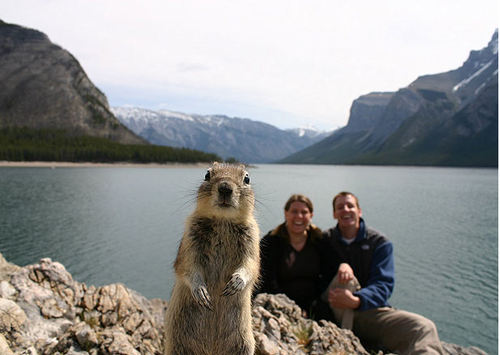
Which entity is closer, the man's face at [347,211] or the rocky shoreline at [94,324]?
the rocky shoreline at [94,324]

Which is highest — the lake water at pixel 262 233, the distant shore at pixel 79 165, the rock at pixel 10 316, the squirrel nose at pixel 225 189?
the distant shore at pixel 79 165

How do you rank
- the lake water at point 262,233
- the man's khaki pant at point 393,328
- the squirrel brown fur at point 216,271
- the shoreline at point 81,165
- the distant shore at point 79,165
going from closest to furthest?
1. the squirrel brown fur at point 216,271
2. the man's khaki pant at point 393,328
3. the lake water at point 262,233
4. the distant shore at point 79,165
5. the shoreline at point 81,165

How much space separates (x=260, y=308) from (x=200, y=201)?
11.8ft

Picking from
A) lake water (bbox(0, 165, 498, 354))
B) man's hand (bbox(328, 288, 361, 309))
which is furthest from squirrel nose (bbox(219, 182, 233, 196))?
man's hand (bbox(328, 288, 361, 309))

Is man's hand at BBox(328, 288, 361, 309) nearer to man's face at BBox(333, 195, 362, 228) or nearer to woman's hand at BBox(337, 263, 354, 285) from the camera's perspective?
woman's hand at BBox(337, 263, 354, 285)

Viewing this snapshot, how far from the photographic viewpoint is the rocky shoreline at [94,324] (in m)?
5.82

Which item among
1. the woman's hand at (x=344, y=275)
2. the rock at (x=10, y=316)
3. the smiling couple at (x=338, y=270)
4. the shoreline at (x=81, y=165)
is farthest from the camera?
the shoreline at (x=81, y=165)

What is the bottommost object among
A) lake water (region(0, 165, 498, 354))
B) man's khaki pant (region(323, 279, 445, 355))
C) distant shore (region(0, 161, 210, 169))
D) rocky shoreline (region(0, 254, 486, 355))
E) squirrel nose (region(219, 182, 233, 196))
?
lake water (region(0, 165, 498, 354))

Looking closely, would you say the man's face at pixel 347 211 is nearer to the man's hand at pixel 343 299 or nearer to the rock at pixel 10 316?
the man's hand at pixel 343 299

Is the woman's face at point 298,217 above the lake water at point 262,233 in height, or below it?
above

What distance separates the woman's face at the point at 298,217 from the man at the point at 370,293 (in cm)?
99

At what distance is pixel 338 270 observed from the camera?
7.73 m

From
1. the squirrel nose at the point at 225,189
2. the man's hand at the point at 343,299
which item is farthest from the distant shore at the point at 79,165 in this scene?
the squirrel nose at the point at 225,189

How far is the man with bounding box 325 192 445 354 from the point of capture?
24.6 feet
